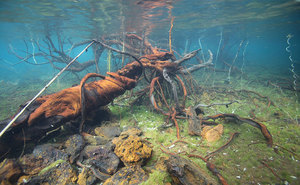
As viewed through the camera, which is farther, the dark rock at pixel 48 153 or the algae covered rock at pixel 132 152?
the dark rock at pixel 48 153

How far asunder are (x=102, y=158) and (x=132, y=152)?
0.67 meters

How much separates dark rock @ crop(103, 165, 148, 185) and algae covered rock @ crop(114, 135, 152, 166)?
0.60 ft

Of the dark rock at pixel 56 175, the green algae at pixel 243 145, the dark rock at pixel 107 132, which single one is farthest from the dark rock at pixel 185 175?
the dark rock at pixel 107 132

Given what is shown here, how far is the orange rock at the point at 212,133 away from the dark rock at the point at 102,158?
98.8 inches

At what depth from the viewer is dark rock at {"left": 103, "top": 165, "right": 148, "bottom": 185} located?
2078mm

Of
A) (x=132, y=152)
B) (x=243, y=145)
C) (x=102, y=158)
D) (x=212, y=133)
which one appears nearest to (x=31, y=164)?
(x=102, y=158)

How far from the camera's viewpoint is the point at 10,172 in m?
2.19

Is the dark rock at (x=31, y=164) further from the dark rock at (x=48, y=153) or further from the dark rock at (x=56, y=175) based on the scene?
the dark rock at (x=56, y=175)

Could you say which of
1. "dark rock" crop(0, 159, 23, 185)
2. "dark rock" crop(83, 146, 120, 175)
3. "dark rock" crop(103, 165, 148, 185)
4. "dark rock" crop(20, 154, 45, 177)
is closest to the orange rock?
"dark rock" crop(103, 165, 148, 185)

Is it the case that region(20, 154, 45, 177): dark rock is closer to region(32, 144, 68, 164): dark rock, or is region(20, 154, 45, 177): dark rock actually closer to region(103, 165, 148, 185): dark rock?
region(32, 144, 68, 164): dark rock

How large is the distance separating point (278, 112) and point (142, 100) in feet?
19.8

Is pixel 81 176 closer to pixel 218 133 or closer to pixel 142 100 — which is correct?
pixel 218 133

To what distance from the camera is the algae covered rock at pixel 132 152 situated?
97.9 inches

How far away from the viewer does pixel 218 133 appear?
3.48m
